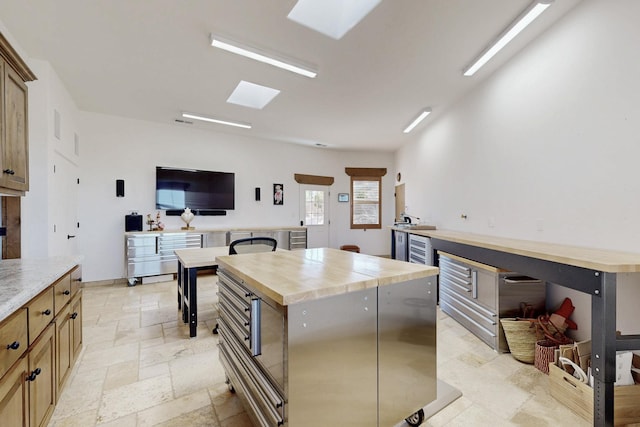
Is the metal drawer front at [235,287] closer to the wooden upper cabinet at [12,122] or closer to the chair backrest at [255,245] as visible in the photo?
the chair backrest at [255,245]

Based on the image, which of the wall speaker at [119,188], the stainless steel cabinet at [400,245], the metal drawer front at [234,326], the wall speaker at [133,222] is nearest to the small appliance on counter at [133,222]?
the wall speaker at [133,222]

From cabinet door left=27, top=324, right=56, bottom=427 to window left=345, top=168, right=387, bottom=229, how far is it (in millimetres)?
6568

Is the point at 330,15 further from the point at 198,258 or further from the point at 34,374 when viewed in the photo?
the point at 34,374

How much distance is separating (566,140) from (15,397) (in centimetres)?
409

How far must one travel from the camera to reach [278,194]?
684 centimetres

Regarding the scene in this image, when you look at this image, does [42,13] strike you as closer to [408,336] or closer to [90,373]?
[90,373]

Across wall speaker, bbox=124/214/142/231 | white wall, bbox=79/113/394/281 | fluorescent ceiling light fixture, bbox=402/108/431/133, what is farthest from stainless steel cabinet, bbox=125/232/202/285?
fluorescent ceiling light fixture, bbox=402/108/431/133

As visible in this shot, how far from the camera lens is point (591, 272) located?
153 cm

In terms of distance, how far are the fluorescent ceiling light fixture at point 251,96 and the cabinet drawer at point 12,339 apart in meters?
3.85

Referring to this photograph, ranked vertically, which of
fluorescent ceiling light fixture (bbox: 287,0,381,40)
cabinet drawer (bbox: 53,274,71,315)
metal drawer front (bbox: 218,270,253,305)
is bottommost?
cabinet drawer (bbox: 53,274,71,315)

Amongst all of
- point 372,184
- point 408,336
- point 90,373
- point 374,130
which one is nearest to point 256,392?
point 408,336

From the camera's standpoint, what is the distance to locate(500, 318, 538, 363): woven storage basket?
234cm

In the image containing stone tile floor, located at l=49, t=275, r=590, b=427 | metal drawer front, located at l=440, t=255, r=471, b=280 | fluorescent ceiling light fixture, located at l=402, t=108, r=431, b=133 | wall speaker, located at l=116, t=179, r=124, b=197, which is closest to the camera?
stone tile floor, located at l=49, t=275, r=590, b=427

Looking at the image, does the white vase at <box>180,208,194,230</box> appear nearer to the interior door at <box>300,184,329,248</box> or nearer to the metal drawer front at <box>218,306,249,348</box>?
the interior door at <box>300,184,329,248</box>
